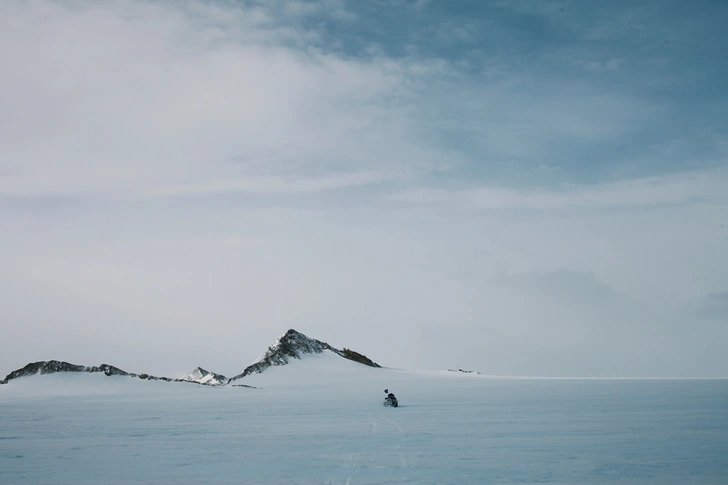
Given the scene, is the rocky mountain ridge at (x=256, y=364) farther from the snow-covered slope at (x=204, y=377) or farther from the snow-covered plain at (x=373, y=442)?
the snow-covered plain at (x=373, y=442)

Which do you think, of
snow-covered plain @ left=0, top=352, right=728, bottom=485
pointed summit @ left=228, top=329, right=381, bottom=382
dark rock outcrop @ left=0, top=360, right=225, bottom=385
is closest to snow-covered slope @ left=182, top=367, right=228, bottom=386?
pointed summit @ left=228, top=329, right=381, bottom=382

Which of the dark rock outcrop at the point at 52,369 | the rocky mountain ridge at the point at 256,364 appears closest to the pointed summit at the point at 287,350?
the rocky mountain ridge at the point at 256,364

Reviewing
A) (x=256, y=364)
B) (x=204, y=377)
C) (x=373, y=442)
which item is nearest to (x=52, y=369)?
(x=256, y=364)

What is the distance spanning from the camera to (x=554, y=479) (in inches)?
415

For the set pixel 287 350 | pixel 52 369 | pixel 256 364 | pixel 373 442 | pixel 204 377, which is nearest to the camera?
pixel 373 442

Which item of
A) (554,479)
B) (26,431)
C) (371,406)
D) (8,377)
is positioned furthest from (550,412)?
(8,377)

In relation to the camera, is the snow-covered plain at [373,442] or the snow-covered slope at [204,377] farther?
the snow-covered slope at [204,377]

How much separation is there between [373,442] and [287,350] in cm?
3714

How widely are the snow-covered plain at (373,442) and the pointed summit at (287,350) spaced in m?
19.5

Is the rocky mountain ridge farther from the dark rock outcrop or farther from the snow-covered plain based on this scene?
the snow-covered plain

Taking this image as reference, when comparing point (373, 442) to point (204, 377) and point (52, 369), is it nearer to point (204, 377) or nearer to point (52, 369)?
point (52, 369)

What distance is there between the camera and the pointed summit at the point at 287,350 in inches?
1927

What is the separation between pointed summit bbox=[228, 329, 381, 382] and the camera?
161 feet

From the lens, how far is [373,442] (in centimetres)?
1505
